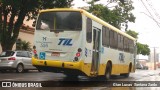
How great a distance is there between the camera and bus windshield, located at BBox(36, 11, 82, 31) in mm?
15148

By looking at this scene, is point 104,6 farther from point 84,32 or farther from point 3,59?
point 84,32

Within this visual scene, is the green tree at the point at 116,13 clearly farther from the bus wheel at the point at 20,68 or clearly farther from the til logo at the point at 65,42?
the til logo at the point at 65,42

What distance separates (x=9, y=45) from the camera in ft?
97.9

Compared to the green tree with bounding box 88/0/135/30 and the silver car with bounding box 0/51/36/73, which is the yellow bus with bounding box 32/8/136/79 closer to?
the silver car with bounding box 0/51/36/73

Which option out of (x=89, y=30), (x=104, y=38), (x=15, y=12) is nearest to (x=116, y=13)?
(x=15, y=12)

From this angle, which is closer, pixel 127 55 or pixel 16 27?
pixel 127 55

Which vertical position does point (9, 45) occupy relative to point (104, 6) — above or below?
below

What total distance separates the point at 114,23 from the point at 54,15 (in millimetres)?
31496

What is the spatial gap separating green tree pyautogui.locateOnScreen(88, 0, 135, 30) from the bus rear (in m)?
27.8

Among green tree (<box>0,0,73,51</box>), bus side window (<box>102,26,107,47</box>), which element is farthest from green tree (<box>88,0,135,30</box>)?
bus side window (<box>102,26,107,47</box>)

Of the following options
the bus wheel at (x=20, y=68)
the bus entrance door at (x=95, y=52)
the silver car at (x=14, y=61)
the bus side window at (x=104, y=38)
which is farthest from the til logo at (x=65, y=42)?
the bus wheel at (x=20, y=68)

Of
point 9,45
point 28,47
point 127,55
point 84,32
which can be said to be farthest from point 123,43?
point 28,47

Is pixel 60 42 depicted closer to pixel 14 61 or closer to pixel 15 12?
pixel 14 61

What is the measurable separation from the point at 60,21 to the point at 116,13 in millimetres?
31708
